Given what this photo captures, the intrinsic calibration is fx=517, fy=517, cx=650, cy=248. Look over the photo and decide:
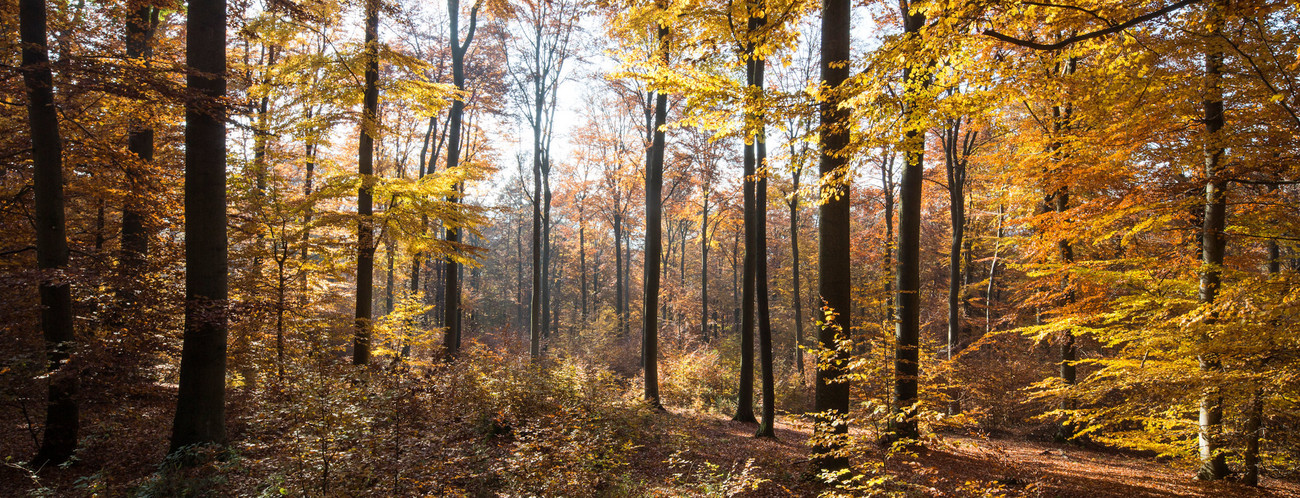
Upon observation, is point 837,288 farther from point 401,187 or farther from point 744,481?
point 401,187

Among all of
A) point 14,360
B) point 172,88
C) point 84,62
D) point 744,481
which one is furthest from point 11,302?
point 744,481

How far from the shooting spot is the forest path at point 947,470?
5.20m

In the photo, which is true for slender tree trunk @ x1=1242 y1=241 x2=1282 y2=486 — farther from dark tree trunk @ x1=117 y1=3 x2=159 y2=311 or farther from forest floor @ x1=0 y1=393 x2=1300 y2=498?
dark tree trunk @ x1=117 y1=3 x2=159 y2=311

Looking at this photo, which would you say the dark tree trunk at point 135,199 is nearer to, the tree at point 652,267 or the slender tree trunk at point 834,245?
the slender tree trunk at point 834,245

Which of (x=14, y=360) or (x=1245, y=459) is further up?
(x=14, y=360)

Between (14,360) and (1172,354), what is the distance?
12586mm

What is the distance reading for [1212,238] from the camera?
633 centimetres

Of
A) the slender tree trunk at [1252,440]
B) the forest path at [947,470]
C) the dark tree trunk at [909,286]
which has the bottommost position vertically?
the forest path at [947,470]

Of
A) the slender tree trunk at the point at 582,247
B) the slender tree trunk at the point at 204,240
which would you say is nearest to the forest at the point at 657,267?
the slender tree trunk at the point at 204,240

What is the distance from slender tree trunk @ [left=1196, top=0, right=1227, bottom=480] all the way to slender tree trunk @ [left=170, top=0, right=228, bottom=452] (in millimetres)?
10179

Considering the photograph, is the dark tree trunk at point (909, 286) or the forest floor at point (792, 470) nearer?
the forest floor at point (792, 470)

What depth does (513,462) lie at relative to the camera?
528 centimetres

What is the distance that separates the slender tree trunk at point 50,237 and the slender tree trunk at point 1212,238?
1195 centimetres

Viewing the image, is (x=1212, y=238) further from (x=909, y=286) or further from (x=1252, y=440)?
(x=909, y=286)
